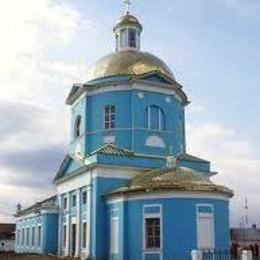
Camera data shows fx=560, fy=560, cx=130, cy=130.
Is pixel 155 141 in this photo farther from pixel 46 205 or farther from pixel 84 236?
pixel 46 205

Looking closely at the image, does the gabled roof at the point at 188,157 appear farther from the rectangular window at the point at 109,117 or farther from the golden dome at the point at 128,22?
the golden dome at the point at 128,22

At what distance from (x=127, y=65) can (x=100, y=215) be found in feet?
30.9

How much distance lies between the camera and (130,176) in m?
30.5

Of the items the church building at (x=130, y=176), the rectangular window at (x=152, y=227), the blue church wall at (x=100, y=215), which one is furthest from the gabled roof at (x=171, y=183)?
the blue church wall at (x=100, y=215)

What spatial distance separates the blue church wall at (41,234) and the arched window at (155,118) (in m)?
9.98

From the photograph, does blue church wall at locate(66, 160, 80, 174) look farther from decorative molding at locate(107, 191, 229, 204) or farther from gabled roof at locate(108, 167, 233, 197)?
decorative molding at locate(107, 191, 229, 204)

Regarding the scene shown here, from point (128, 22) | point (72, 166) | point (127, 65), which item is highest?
point (128, 22)

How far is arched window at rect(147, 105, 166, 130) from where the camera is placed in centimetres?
3297

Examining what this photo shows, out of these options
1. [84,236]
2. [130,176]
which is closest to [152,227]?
[130,176]

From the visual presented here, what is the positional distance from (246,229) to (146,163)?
1653 inches

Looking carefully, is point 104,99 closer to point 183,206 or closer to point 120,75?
point 120,75

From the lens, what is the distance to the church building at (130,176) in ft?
87.2

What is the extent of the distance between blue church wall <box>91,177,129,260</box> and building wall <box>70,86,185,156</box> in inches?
114

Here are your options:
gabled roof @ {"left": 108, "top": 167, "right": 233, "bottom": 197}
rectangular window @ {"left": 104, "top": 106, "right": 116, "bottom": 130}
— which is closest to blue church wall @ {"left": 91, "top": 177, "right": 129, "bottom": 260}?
gabled roof @ {"left": 108, "top": 167, "right": 233, "bottom": 197}
